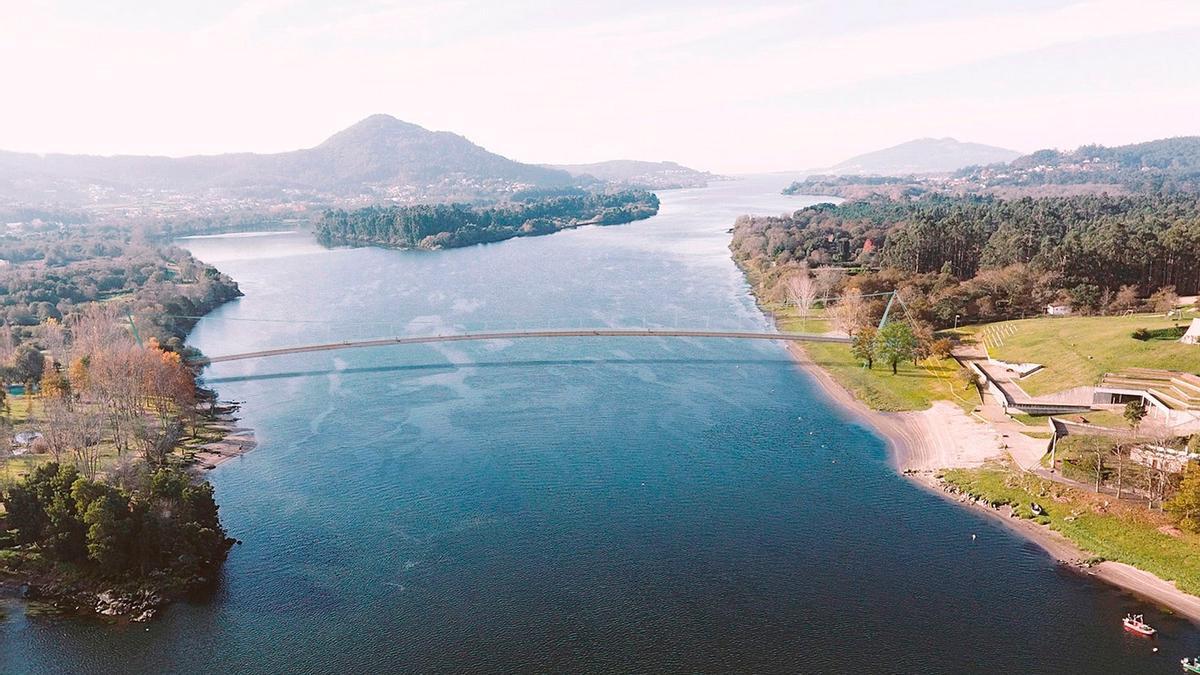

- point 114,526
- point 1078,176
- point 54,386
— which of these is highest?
point 1078,176

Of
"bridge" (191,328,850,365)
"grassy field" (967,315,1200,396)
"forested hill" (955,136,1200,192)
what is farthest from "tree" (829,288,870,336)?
"forested hill" (955,136,1200,192)

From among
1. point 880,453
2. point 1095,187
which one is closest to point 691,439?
point 880,453

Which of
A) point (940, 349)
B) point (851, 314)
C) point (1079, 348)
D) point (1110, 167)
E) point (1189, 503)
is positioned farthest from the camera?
point (1110, 167)

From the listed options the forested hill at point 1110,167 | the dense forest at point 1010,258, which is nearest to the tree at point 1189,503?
the dense forest at point 1010,258

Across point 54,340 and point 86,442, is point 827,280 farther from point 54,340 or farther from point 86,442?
point 54,340

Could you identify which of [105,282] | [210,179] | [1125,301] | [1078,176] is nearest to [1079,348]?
[1125,301]

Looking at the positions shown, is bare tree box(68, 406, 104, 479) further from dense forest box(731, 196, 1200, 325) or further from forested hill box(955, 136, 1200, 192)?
forested hill box(955, 136, 1200, 192)

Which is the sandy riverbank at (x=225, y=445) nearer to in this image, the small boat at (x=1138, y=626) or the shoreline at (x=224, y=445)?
the shoreline at (x=224, y=445)
